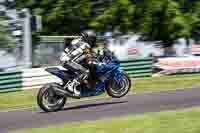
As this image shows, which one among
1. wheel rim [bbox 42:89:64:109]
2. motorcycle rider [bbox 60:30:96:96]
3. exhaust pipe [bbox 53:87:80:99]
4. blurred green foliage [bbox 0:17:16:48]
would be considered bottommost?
wheel rim [bbox 42:89:64:109]

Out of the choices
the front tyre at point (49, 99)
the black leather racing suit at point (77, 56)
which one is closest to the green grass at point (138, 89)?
the front tyre at point (49, 99)

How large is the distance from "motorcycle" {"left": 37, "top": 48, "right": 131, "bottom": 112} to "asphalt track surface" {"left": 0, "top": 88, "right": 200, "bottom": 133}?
0.21m

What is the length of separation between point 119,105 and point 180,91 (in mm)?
2796

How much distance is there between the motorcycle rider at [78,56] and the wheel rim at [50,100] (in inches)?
14.7

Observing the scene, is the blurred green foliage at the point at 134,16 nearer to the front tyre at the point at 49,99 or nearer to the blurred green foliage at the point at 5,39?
the blurred green foliage at the point at 5,39

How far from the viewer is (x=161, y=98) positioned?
488 inches

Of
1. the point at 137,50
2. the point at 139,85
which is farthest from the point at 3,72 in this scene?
the point at 137,50

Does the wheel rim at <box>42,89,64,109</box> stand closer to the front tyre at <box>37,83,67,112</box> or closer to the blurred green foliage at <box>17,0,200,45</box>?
the front tyre at <box>37,83,67,112</box>

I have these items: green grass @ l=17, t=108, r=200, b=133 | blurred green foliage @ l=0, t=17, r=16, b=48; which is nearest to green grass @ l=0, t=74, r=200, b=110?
blurred green foliage @ l=0, t=17, r=16, b=48

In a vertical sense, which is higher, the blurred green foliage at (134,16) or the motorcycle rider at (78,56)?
the blurred green foliage at (134,16)

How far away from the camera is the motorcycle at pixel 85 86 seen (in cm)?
1123

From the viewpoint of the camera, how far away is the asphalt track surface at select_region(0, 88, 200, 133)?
392 inches

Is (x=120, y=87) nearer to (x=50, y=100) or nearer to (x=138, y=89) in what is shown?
(x=50, y=100)

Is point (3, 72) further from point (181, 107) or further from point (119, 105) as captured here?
point (181, 107)
